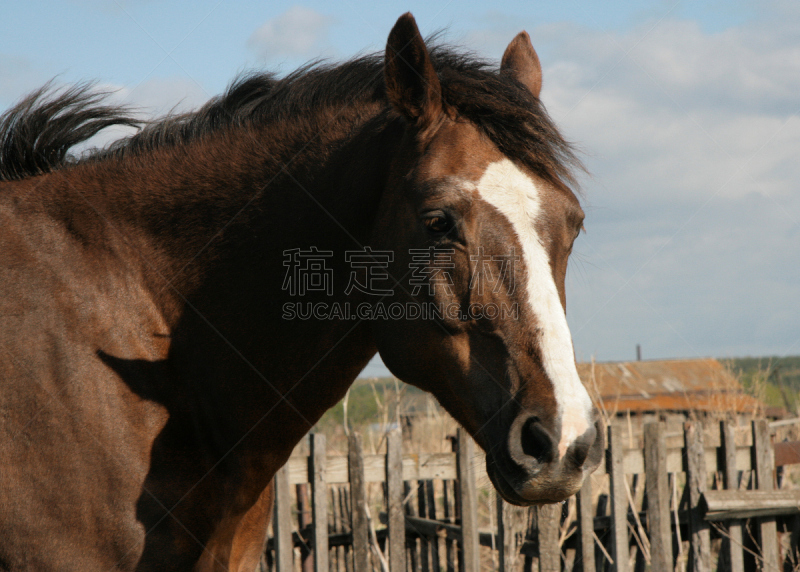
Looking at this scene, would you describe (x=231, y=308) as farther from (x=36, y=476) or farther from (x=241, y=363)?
(x=36, y=476)

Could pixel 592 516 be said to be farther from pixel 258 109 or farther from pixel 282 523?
pixel 258 109

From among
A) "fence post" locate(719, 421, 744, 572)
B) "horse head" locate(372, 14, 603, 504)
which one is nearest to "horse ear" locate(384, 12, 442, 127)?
"horse head" locate(372, 14, 603, 504)

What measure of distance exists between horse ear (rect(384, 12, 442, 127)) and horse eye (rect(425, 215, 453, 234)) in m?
0.40

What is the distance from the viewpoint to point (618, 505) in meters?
5.49

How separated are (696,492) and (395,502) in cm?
280

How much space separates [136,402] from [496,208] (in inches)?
57.0

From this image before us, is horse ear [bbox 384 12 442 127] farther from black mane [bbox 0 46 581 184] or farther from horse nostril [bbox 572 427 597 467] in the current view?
horse nostril [bbox 572 427 597 467]

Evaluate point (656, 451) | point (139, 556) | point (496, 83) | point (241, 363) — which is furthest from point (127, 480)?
point (656, 451)

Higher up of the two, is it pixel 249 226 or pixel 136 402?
pixel 249 226

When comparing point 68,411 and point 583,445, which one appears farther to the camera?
point 68,411

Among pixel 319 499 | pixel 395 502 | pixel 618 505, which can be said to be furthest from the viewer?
pixel 618 505

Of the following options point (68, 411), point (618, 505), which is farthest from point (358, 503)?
point (68, 411)

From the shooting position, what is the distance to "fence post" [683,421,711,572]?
5.72 meters

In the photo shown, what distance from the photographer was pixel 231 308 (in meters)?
2.46
